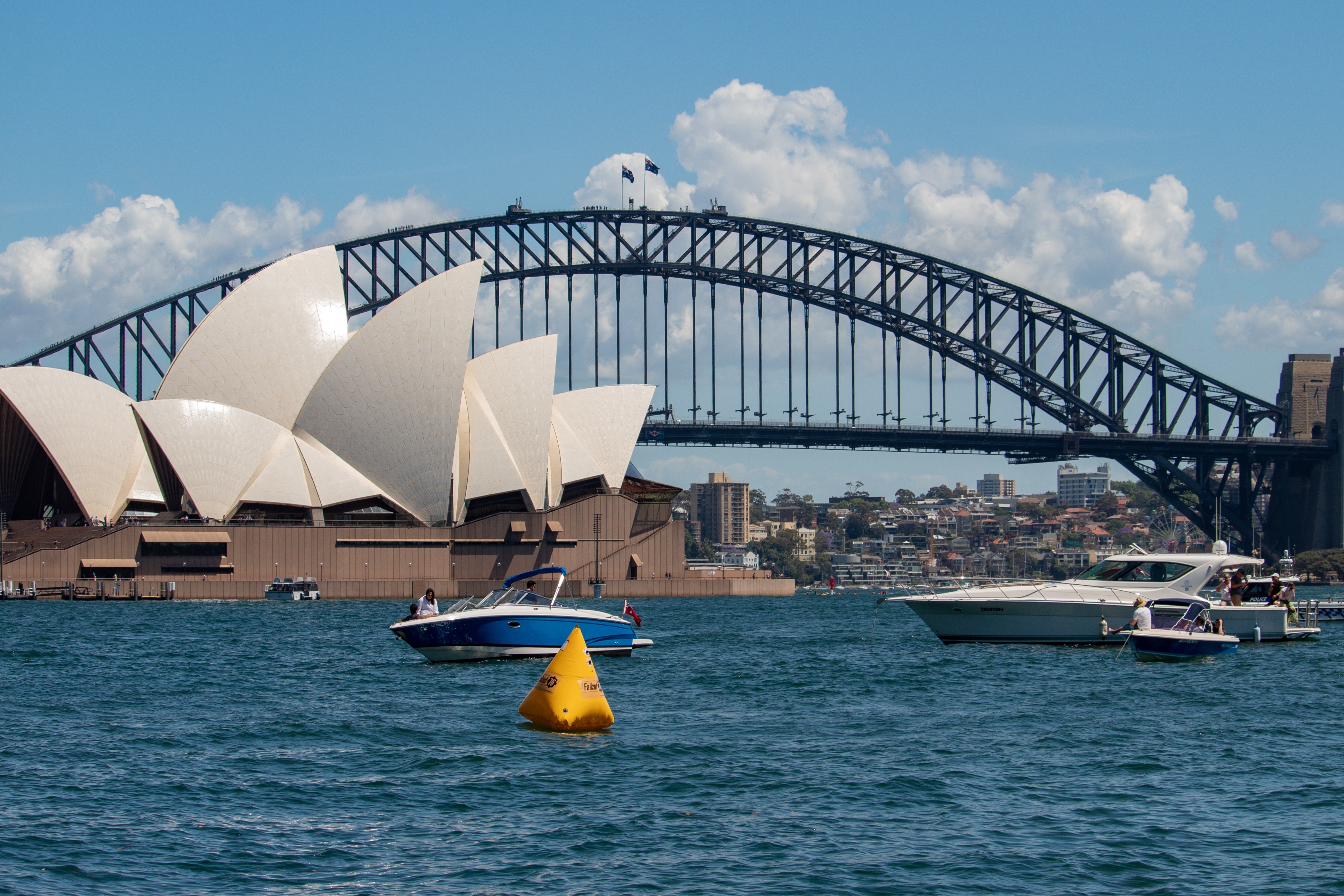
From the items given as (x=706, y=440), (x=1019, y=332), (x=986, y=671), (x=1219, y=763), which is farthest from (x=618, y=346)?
(x=1219, y=763)

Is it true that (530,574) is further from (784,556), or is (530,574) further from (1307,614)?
(784,556)

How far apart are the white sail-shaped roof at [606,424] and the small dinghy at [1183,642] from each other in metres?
47.8

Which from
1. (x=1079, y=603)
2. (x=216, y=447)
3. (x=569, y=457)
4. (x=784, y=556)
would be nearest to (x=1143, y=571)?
(x=1079, y=603)

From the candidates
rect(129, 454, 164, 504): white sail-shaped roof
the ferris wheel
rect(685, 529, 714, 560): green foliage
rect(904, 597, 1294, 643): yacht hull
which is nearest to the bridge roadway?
the ferris wheel

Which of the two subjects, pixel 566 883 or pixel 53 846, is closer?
pixel 566 883

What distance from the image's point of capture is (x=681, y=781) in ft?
50.4

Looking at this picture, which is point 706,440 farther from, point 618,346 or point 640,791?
point 640,791

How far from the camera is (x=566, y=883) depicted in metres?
11.5

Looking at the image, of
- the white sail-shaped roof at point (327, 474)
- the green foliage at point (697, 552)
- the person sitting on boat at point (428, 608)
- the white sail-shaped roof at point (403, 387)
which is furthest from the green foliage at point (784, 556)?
the person sitting on boat at point (428, 608)

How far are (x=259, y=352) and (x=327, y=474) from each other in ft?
20.5

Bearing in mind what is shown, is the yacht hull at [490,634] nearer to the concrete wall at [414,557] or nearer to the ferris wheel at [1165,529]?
the concrete wall at [414,557]

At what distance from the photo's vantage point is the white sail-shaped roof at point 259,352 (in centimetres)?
6350

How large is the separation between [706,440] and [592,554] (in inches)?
675

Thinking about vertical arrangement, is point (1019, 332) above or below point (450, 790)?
above
